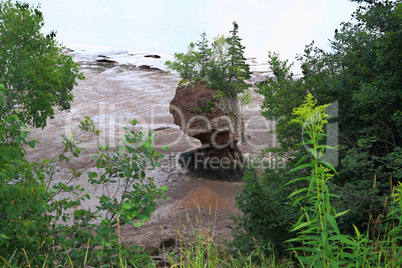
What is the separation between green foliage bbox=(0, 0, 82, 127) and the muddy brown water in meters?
3.93

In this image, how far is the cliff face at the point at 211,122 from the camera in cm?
1438

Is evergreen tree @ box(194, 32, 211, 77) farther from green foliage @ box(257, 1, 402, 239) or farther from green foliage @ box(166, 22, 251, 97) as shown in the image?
green foliage @ box(257, 1, 402, 239)

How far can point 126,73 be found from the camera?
4650 cm

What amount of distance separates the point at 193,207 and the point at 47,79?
337 inches

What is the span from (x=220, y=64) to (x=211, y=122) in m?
2.60

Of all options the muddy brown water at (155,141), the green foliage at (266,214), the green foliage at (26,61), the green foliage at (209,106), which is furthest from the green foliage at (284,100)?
the green foliage at (26,61)

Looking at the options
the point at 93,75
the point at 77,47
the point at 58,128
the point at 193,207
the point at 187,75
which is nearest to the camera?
the point at 193,207

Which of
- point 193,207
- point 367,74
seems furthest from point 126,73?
point 367,74

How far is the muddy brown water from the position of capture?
12.4 m

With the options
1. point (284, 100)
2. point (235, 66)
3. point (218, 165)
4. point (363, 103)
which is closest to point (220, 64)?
point (235, 66)

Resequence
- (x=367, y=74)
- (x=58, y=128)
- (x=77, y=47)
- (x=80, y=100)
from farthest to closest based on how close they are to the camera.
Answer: (x=77, y=47) → (x=80, y=100) → (x=58, y=128) → (x=367, y=74)

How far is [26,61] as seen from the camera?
14.2 m

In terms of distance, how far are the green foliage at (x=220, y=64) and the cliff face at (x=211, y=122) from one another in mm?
455

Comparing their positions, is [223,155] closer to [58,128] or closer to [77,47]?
[58,128]
